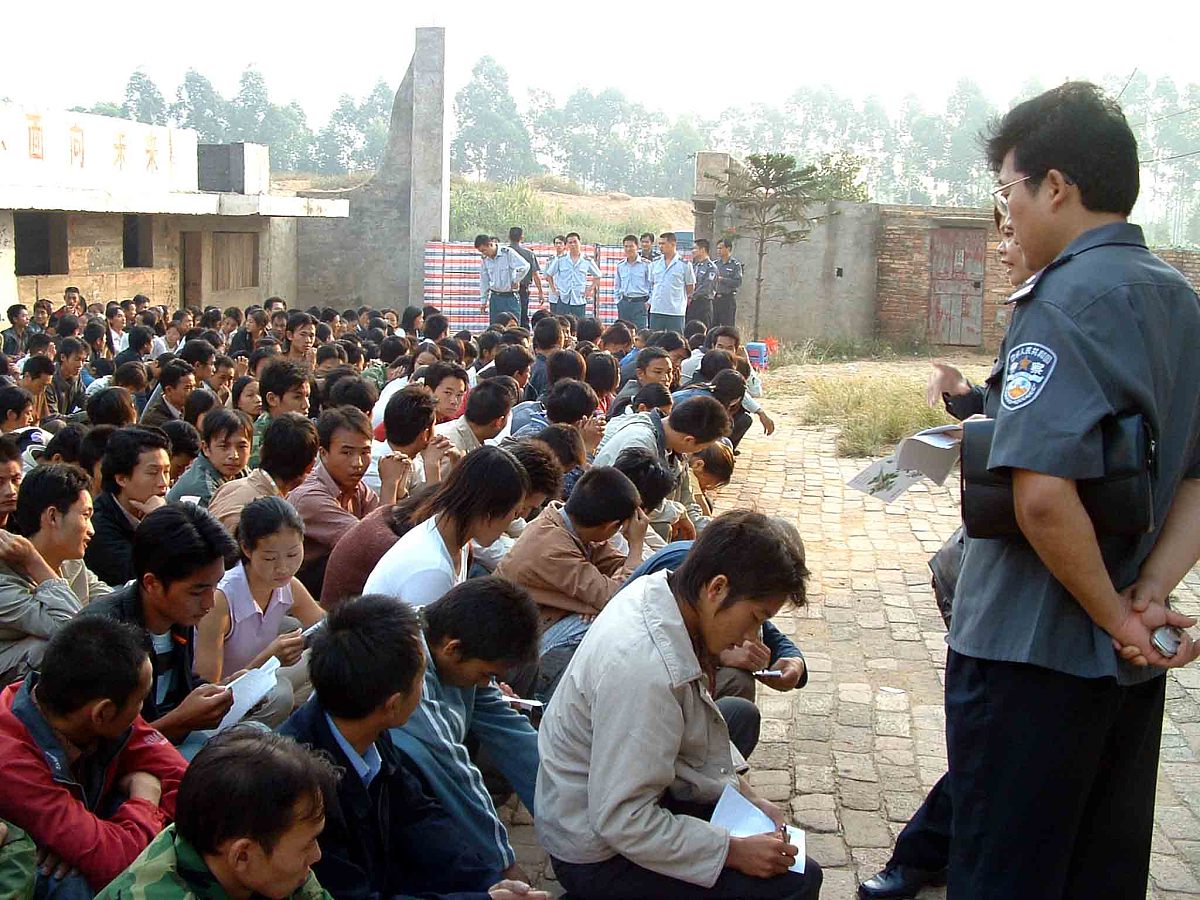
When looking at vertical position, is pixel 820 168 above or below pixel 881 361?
above

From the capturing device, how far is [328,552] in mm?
5102

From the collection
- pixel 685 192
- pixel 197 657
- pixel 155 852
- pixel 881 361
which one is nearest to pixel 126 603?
pixel 197 657

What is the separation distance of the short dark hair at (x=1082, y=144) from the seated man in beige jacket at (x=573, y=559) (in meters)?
2.14

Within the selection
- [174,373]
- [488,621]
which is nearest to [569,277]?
[174,373]

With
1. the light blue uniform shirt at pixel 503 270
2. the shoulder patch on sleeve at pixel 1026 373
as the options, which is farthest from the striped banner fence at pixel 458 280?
the shoulder patch on sleeve at pixel 1026 373

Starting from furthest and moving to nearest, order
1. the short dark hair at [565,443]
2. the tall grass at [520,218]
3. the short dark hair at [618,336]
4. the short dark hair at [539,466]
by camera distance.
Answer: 1. the tall grass at [520,218]
2. the short dark hair at [618,336]
3. the short dark hair at [565,443]
4. the short dark hair at [539,466]

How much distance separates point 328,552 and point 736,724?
2071mm

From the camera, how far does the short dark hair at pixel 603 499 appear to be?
4.29 metres

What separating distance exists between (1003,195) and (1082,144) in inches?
7.6

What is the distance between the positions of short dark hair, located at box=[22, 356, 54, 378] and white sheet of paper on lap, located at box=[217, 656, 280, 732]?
4.97m

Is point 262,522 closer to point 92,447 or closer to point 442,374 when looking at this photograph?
point 92,447

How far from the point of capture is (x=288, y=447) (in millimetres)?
5211

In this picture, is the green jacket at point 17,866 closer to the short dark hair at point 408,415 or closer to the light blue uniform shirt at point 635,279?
the short dark hair at point 408,415

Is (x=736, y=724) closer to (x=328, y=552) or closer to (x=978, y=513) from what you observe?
(x=978, y=513)
